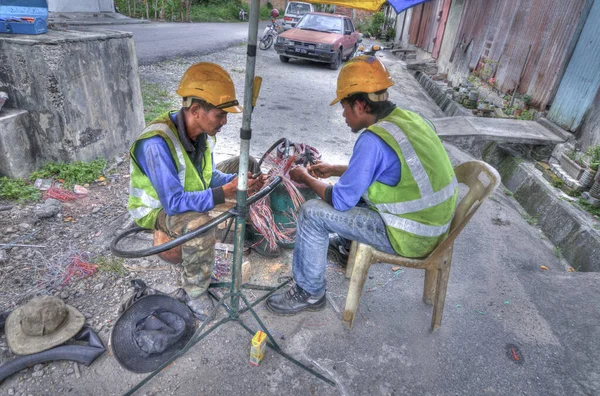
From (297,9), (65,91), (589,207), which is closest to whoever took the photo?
(65,91)

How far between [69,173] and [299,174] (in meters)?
2.71

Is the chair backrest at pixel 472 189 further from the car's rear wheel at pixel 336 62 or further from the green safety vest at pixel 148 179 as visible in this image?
the car's rear wheel at pixel 336 62

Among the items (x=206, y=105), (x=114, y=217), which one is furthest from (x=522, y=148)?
(x=114, y=217)

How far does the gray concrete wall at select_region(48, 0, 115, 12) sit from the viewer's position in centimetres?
1453

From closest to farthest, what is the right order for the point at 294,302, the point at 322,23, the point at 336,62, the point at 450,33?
the point at 294,302
the point at 336,62
the point at 450,33
the point at 322,23

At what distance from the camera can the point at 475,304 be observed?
2.82 metres

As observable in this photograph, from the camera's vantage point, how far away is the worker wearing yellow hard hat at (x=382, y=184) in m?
2.00

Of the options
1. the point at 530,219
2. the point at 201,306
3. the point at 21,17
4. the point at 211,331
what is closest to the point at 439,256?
the point at 211,331

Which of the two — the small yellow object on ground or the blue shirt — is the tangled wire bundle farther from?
the small yellow object on ground

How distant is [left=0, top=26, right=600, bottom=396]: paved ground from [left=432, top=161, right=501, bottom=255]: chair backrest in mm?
746

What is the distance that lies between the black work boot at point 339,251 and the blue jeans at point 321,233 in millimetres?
552

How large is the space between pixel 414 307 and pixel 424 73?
12020 millimetres

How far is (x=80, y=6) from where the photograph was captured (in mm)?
15266

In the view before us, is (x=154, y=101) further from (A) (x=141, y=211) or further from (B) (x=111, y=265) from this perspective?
(A) (x=141, y=211)
